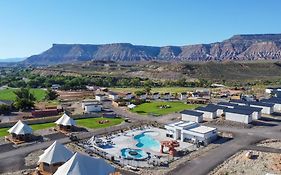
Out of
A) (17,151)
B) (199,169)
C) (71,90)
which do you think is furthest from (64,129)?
(71,90)

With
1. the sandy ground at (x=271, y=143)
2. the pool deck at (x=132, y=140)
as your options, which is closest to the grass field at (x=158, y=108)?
the pool deck at (x=132, y=140)

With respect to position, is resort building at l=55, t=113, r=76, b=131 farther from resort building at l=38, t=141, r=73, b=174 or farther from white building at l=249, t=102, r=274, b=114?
white building at l=249, t=102, r=274, b=114

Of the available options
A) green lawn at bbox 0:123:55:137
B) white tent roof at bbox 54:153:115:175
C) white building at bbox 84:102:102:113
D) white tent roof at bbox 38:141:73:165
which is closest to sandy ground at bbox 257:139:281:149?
white tent roof at bbox 54:153:115:175

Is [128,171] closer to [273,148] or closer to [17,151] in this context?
[17,151]

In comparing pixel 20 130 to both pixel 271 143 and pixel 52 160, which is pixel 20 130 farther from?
pixel 271 143

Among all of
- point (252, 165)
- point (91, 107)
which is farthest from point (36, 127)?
point (252, 165)

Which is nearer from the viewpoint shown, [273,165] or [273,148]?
[273,165]
